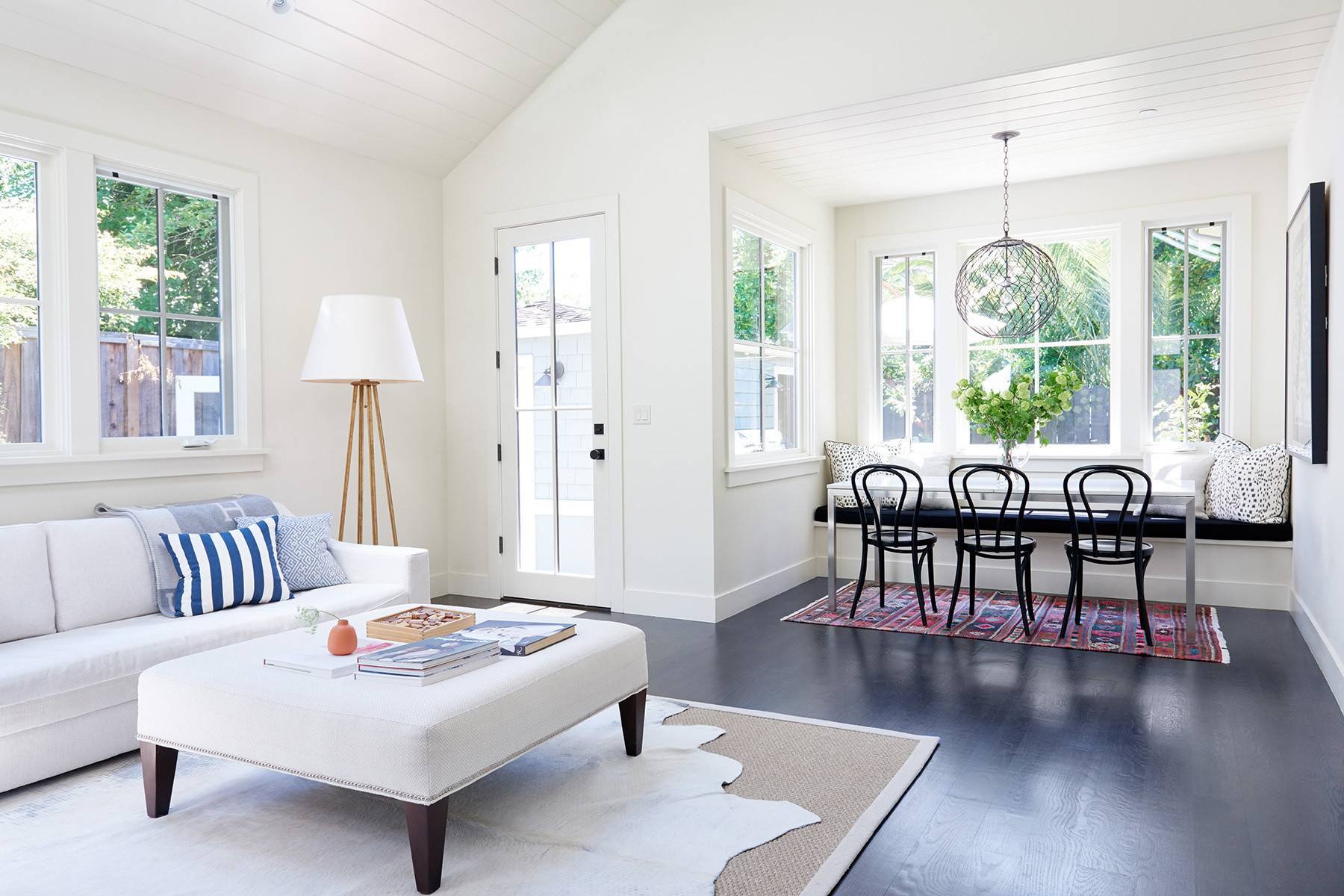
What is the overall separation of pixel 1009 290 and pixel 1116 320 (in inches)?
29.8

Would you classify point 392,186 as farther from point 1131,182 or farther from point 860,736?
point 1131,182

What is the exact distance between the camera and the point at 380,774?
2.08 meters

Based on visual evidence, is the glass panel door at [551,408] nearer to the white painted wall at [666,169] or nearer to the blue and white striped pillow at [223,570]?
the white painted wall at [666,169]

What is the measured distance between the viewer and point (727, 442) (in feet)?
16.1

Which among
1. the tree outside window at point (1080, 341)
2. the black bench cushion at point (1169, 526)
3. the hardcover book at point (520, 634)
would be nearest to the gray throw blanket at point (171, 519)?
the hardcover book at point (520, 634)

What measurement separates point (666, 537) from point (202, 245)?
2.61 metres

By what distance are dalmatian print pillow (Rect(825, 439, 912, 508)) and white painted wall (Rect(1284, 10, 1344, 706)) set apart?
91.9 inches

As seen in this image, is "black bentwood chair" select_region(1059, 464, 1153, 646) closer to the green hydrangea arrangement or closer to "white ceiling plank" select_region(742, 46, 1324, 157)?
the green hydrangea arrangement

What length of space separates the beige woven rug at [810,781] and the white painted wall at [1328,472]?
1.77 meters

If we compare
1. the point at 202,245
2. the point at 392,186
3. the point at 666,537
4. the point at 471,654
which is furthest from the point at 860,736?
the point at 392,186

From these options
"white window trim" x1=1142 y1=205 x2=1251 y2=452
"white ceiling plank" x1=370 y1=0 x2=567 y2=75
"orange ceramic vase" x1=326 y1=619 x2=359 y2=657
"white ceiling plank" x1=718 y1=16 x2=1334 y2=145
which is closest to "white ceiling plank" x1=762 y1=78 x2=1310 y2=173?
"white ceiling plank" x1=718 y1=16 x2=1334 y2=145

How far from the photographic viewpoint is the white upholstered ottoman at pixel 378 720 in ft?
6.78

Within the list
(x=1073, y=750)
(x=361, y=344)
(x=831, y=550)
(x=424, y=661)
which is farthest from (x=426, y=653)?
(x=831, y=550)

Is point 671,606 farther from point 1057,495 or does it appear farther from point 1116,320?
point 1116,320
